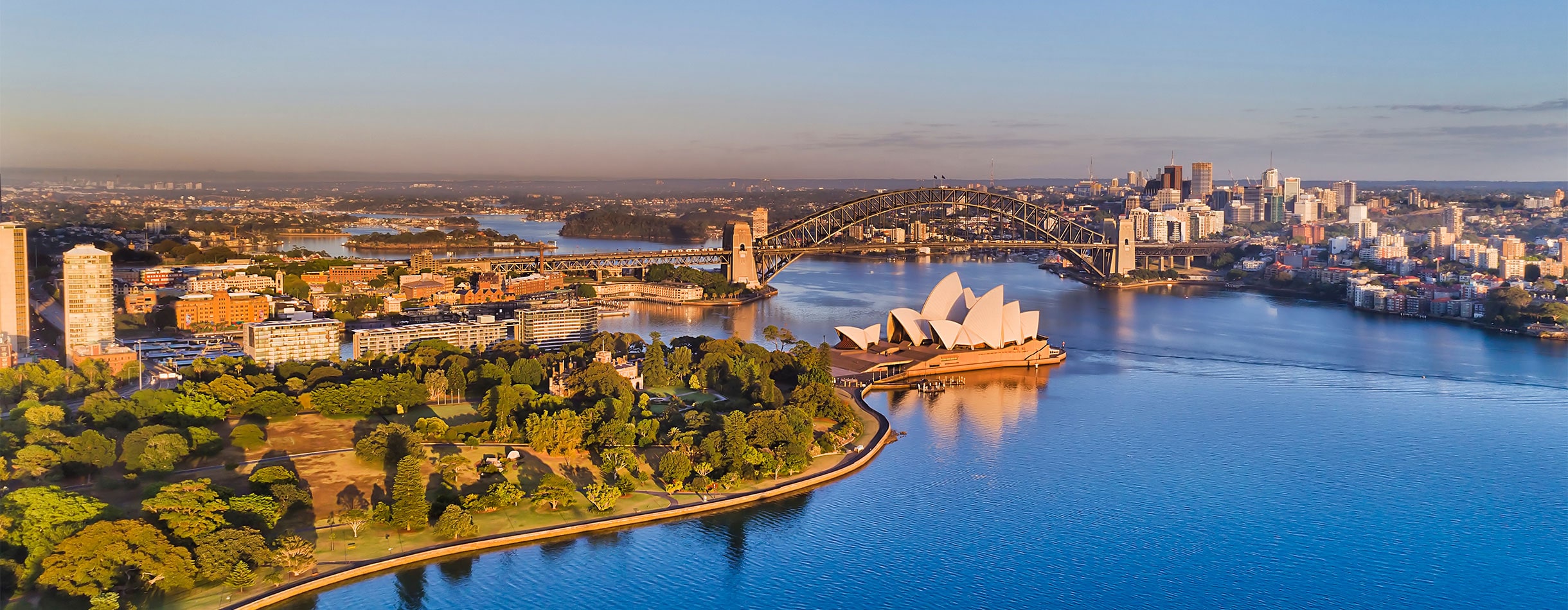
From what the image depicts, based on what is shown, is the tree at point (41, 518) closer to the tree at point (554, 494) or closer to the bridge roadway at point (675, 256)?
the tree at point (554, 494)

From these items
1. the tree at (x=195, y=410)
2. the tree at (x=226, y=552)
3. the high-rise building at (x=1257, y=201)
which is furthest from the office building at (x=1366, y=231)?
the tree at (x=226, y=552)

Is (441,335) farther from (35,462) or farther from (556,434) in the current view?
(35,462)

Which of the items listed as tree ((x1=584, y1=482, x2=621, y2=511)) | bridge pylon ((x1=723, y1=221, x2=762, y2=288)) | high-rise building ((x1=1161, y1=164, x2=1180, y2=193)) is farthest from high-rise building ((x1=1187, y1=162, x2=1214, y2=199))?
tree ((x1=584, y1=482, x2=621, y2=511))

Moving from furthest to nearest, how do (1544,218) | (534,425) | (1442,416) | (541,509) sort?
(1544,218), (1442,416), (534,425), (541,509)

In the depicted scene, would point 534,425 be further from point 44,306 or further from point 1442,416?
point 44,306

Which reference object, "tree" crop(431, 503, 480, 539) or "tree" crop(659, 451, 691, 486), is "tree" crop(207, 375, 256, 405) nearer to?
"tree" crop(431, 503, 480, 539)

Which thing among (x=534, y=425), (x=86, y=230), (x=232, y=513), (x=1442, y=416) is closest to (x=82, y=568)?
(x=232, y=513)

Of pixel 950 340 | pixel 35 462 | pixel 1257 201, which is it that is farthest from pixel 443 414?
pixel 1257 201
